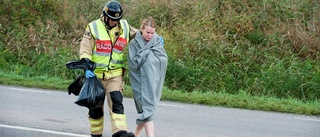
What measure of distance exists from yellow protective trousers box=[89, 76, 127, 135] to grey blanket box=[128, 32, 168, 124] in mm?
201

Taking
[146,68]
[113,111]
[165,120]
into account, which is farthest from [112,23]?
[165,120]

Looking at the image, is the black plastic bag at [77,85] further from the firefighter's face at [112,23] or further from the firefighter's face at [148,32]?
the firefighter's face at [148,32]

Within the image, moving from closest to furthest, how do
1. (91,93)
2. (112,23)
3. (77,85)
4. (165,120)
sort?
(91,93) → (112,23) → (77,85) → (165,120)

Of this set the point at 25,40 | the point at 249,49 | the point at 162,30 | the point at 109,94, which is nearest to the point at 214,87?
the point at 249,49

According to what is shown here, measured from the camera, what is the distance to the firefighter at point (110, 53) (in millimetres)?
6883

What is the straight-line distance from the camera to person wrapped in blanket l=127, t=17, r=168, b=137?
7.06 metres

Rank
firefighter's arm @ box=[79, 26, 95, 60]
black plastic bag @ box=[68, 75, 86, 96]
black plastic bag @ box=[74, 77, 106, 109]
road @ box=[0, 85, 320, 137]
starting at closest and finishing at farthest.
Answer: black plastic bag @ box=[74, 77, 106, 109]
firefighter's arm @ box=[79, 26, 95, 60]
black plastic bag @ box=[68, 75, 86, 96]
road @ box=[0, 85, 320, 137]

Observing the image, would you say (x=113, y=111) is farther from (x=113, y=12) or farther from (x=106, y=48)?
(x=113, y=12)

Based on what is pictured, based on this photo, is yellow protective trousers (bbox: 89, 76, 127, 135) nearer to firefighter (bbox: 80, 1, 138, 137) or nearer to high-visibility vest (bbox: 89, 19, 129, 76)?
firefighter (bbox: 80, 1, 138, 137)

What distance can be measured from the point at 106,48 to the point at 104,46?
32 mm

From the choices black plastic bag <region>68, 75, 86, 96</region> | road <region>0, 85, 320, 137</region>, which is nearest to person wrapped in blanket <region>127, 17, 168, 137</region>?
black plastic bag <region>68, 75, 86, 96</region>

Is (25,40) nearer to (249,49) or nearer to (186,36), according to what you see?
(186,36)

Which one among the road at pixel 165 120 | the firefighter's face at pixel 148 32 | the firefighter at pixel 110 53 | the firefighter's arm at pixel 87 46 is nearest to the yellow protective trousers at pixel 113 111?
the firefighter at pixel 110 53

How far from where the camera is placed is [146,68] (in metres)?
7.07
